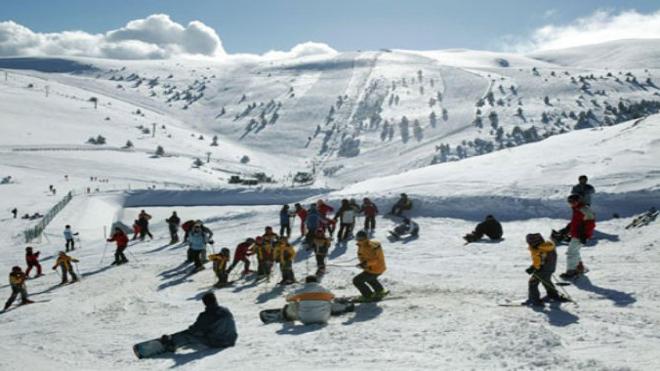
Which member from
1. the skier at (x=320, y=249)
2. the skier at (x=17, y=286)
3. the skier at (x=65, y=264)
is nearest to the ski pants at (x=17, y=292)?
the skier at (x=17, y=286)

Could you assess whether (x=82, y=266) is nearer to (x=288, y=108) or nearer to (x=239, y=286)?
(x=239, y=286)

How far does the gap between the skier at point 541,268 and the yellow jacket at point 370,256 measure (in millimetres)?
2931

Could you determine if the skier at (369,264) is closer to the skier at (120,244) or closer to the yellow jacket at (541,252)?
the yellow jacket at (541,252)

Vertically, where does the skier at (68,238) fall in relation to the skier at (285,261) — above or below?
below

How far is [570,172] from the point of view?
938 inches

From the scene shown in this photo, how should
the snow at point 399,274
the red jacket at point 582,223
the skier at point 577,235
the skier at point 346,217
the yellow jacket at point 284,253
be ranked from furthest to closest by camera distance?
the skier at point 346,217 → the yellow jacket at point 284,253 → the red jacket at point 582,223 → the skier at point 577,235 → the snow at point 399,274

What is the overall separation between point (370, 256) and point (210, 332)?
3.73m

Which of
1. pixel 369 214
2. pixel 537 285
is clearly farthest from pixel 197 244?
pixel 537 285

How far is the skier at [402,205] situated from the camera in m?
22.8

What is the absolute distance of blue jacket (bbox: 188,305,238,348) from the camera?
31.2ft

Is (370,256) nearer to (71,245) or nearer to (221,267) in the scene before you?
(221,267)

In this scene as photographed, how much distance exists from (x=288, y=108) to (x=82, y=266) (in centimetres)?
10919

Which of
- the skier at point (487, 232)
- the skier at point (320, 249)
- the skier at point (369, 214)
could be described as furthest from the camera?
the skier at point (369, 214)

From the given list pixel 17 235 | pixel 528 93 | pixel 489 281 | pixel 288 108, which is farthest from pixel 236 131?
pixel 489 281
